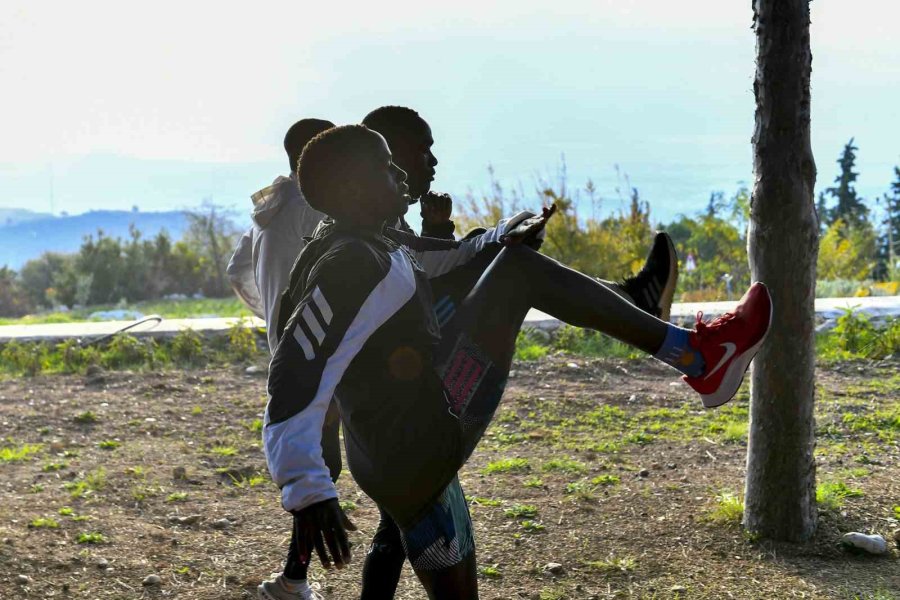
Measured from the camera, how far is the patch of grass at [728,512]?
4.43m

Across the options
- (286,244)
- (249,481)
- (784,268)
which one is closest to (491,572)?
(286,244)

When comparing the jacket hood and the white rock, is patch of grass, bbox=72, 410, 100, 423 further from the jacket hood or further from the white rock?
the white rock

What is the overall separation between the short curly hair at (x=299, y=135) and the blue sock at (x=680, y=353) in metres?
1.50

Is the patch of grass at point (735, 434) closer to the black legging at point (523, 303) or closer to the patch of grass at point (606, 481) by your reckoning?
the patch of grass at point (606, 481)

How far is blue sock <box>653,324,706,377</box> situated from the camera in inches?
112

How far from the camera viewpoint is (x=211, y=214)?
18.6 meters

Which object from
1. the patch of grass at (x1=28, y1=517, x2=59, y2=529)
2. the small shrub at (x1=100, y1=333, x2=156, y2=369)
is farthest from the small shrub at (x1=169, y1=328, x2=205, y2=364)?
the patch of grass at (x1=28, y1=517, x2=59, y2=529)

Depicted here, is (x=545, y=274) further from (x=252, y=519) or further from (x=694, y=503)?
(x=252, y=519)

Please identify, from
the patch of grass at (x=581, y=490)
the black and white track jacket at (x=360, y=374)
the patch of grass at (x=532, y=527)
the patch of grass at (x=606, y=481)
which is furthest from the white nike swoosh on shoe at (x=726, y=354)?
the patch of grass at (x=606, y=481)

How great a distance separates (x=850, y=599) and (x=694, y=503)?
3.81 feet

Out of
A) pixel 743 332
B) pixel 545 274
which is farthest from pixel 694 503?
pixel 545 274

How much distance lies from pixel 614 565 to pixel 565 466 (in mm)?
1451

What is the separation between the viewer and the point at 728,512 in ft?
14.6

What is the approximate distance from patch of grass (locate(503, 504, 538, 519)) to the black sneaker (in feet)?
5.53
